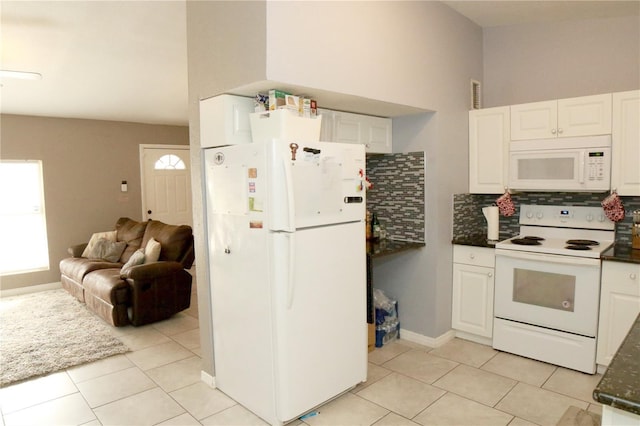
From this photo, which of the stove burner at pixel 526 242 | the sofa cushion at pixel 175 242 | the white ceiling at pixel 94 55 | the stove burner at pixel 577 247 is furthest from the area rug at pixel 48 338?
the stove burner at pixel 577 247

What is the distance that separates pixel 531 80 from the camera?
145 inches

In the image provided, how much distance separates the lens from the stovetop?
308 centimetres

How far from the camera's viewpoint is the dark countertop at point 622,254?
108 inches

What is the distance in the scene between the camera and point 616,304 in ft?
9.18

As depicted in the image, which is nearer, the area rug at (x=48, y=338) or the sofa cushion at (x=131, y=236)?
the area rug at (x=48, y=338)

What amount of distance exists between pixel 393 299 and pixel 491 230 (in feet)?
3.37

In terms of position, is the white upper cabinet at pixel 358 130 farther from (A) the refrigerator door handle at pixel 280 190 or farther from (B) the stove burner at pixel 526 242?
(B) the stove burner at pixel 526 242

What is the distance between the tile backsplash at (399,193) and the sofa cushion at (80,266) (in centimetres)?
318

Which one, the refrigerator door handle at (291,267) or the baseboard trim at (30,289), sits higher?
the refrigerator door handle at (291,267)

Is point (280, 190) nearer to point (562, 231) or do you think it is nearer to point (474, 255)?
point (474, 255)

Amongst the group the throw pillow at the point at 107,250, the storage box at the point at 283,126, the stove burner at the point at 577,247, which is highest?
the storage box at the point at 283,126

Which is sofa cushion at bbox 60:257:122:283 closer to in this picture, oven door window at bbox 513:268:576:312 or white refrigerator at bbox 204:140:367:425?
white refrigerator at bbox 204:140:367:425

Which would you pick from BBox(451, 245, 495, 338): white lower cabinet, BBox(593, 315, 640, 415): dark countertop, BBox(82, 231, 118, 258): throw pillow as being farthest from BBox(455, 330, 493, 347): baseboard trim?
BBox(82, 231, 118, 258): throw pillow

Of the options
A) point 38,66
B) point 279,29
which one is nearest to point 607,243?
point 279,29
